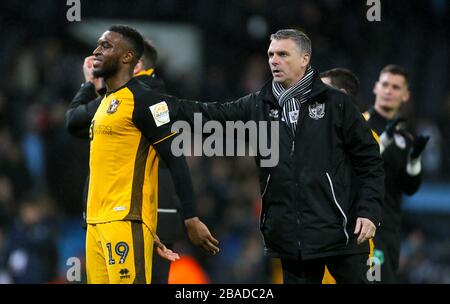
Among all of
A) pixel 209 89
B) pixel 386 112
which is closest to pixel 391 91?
pixel 386 112

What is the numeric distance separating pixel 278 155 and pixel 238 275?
5.40 m

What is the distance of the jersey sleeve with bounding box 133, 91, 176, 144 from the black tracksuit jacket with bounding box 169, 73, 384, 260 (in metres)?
0.13

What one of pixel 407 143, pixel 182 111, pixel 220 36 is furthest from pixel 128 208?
pixel 220 36

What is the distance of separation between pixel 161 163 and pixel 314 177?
144cm

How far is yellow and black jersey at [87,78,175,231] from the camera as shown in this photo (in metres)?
5.10

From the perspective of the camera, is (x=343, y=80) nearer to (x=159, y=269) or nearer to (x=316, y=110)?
(x=316, y=110)

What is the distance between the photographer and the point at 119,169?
5.11 m

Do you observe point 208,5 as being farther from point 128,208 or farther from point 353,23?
point 128,208

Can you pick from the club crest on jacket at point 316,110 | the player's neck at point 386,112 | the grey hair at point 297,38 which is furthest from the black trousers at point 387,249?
the grey hair at point 297,38

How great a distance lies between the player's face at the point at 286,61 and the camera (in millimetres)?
5188

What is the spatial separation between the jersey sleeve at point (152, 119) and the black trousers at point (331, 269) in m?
0.99

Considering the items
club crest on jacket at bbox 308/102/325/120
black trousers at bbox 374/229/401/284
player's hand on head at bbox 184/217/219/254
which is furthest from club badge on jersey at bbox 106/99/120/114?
black trousers at bbox 374/229/401/284

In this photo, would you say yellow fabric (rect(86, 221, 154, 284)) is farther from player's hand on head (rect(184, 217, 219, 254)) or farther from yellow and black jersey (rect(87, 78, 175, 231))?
player's hand on head (rect(184, 217, 219, 254))

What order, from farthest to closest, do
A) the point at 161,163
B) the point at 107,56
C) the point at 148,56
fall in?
the point at 148,56 → the point at 161,163 → the point at 107,56
